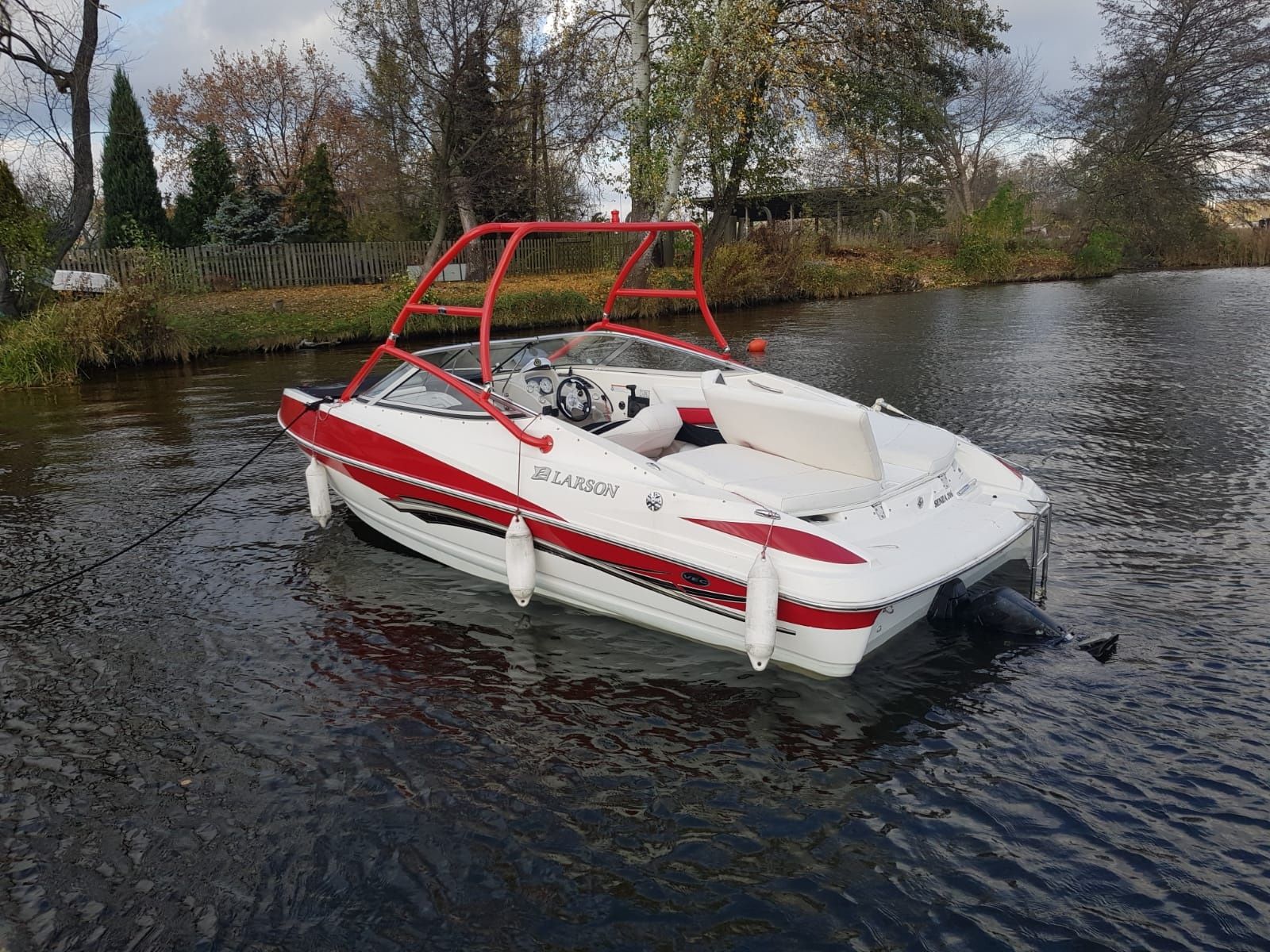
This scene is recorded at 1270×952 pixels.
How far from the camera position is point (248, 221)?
29.6 meters

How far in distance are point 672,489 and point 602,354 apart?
282 centimetres

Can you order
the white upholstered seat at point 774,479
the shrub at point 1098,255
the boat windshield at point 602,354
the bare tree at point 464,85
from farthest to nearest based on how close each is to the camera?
the shrub at point 1098,255
the bare tree at point 464,85
the boat windshield at point 602,354
the white upholstered seat at point 774,479

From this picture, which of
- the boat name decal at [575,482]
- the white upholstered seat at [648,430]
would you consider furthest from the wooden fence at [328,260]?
the boat name decal at [575,482]

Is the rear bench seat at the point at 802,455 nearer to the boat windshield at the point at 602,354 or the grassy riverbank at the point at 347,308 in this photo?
the boat windshield at the point at 602,354

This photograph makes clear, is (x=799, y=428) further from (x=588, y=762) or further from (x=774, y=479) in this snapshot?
(x=588, y=762)

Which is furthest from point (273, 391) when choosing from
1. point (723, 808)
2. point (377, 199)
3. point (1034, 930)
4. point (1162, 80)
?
point (1162, 80)

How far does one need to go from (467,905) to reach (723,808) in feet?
4.02

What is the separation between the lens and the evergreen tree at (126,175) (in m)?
30.4

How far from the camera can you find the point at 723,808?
170 inches

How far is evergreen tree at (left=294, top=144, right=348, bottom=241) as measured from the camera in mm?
31781

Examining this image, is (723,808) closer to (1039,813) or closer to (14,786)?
(1039,813)

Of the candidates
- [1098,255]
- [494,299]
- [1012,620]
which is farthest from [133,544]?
[1098,255]

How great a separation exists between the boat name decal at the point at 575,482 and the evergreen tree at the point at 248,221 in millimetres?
25650

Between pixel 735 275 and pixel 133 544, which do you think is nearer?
pixel 133 544
